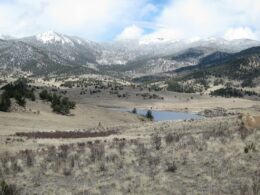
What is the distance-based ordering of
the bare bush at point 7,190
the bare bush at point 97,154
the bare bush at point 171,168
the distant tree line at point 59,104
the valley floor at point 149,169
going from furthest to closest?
the distant tree line at point 59,104 → the bare bush at point 97,154 → the bare bush at point 171,168 → the valley floor at point 149,169 → the bare bush at point 7,190

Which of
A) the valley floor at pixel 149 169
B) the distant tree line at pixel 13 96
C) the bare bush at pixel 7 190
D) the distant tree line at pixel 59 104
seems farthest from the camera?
the distant tree line at pixel 59 104

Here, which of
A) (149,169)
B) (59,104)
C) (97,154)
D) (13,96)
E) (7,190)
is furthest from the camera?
(59,104)

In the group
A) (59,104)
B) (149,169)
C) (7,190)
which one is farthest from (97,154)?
(59,104)

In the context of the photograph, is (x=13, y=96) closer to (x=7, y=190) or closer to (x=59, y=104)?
(x=59, y=104)

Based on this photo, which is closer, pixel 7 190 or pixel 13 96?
pixel 7 190

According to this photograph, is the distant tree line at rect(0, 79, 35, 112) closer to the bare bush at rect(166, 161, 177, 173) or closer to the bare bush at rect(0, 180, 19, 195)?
the bare bush at rect(166, 161, 177, 173)

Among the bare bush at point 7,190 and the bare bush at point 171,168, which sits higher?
the bare bush at point 171,168

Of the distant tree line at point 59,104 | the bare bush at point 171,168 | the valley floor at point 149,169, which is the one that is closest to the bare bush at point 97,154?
the valley floor at point 149,169

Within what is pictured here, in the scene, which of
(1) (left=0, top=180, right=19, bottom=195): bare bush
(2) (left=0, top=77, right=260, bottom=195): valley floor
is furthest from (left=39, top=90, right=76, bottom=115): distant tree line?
(1) (left=0, top=180, right=19, bottom=195): bare bush

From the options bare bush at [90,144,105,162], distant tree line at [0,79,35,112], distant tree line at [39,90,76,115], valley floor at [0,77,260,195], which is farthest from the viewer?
distant tree line at [39,90,76,115]

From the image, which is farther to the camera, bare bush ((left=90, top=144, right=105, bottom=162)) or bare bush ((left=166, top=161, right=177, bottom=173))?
bare bush ((left=90, top=144, right=105, bottom=162))

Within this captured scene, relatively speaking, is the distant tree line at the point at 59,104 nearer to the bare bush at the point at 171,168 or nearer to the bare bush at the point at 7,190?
the bare bush at the point at 171,168

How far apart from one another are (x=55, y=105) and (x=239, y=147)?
61.3 meters

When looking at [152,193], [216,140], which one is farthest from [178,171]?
[216,140]
